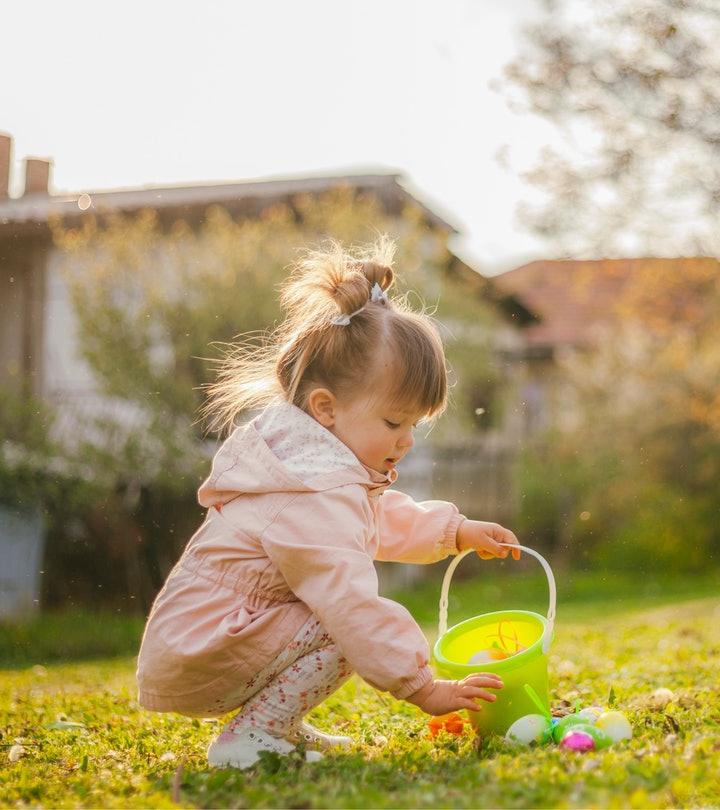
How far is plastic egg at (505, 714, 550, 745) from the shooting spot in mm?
2701

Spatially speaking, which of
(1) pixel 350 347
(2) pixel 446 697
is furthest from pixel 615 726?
(1) pixel 350 347

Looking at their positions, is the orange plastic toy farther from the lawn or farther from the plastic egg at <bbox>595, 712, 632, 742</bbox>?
the plastic egg at <bbox>595, 712, 632, 742</bbox>

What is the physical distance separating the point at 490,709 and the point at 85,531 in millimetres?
5083

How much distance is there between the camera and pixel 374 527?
116 inches

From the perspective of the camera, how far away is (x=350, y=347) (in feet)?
9.63

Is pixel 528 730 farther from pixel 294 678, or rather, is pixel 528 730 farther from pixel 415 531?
pixel 415 531

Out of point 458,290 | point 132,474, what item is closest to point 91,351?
point 132,474

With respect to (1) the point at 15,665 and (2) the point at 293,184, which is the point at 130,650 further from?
(2) the point at 293,184

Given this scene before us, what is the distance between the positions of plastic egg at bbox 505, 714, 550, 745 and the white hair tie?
1089mm

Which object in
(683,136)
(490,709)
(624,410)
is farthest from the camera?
(624,410)

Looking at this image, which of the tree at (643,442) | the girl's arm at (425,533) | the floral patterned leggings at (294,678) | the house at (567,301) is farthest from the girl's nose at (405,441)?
the tree at (643,442)

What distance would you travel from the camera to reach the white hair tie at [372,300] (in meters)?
2.95

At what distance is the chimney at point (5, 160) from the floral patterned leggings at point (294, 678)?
2951 mm

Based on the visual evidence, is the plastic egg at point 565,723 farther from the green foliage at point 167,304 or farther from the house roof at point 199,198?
the green foliage at point 167,304
